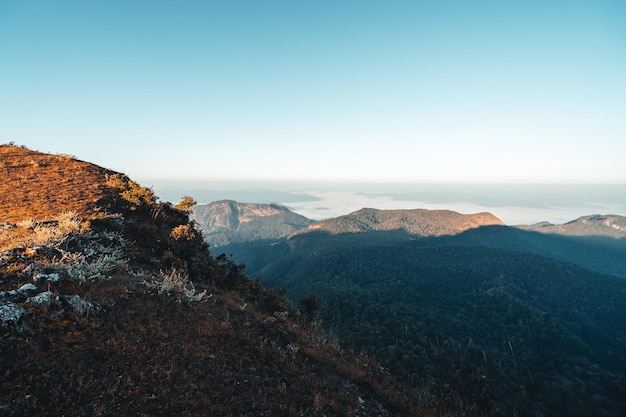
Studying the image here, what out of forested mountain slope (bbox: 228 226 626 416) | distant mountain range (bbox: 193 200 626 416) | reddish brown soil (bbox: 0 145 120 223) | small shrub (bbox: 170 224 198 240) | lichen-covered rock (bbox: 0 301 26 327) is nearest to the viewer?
lichen-covered rock (bbox: 0 301 26 327)

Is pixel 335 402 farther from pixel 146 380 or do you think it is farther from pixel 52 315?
pixel 52 315

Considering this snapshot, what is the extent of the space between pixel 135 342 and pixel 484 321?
407ft

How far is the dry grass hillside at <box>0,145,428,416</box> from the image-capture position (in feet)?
20.7

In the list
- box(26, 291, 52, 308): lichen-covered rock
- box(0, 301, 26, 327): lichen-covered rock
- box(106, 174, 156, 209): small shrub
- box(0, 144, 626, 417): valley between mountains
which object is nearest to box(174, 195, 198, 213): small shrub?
box(0, 144, 626, 417): valley between mountains

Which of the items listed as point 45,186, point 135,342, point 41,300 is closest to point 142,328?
point 135,342

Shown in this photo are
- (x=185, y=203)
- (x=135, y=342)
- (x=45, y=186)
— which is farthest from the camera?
(x=185, y=203)

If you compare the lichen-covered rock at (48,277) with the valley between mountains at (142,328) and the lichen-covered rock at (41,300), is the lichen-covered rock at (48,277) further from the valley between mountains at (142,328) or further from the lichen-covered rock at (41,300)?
the lichen-covered rock at (41,300)

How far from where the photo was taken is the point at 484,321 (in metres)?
105

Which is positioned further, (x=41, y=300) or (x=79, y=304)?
(x=79, y=304)

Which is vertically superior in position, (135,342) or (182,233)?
(182,233)

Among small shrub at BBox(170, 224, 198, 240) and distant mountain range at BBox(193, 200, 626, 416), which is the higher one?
small shrub at BBox(170, 224, 198, 240)

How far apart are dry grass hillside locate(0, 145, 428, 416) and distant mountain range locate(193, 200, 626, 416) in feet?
28.4

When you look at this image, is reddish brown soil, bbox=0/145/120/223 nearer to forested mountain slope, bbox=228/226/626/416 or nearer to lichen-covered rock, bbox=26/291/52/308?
lichen-covered rock, bbox=26/291/52/308

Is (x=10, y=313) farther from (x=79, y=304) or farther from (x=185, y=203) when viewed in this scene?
(x=185, y=203)
